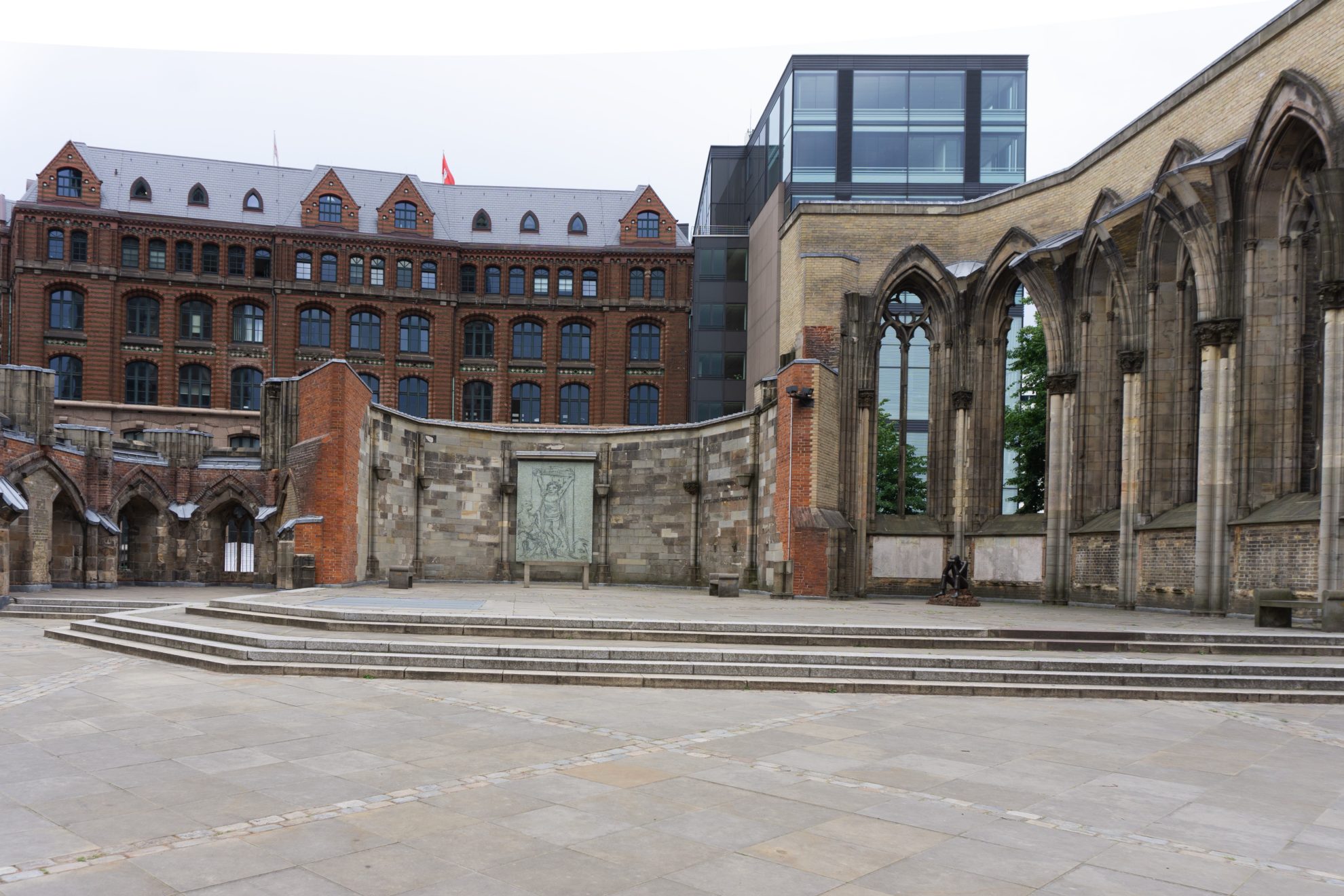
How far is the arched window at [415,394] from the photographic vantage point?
5553 cm

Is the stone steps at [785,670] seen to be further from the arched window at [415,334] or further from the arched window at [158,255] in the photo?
the arched window at [158,255]

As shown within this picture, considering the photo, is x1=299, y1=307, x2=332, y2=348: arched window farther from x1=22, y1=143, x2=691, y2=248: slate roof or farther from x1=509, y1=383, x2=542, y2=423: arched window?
x1=509, y1=383, x2=542, y2=423: arched window

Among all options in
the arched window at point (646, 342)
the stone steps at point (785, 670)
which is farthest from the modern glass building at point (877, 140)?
the stone steps at point (785, 670)

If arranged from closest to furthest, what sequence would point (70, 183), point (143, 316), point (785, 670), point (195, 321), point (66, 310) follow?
point (785, 670), point (66, 310), point (70, 183), point (143, 316), point (195, 321)

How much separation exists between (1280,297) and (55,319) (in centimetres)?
5364

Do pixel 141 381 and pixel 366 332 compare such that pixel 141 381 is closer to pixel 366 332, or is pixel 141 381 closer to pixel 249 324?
pixel 249 324

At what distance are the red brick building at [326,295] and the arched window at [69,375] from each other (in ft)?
0.32

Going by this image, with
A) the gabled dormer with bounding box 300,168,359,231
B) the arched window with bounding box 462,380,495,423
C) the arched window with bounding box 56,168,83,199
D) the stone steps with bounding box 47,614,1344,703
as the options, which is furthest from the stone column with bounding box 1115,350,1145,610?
A: the arched window with bounding box 56,168,83,199

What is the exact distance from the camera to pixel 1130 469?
22.5 m

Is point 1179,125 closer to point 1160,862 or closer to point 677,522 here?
point 677,522

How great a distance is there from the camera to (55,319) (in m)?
51.4

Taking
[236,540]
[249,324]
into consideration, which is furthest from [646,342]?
[236,540]

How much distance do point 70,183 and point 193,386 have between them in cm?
1199

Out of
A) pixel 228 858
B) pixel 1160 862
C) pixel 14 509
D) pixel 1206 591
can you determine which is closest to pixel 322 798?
pixel 228 858
